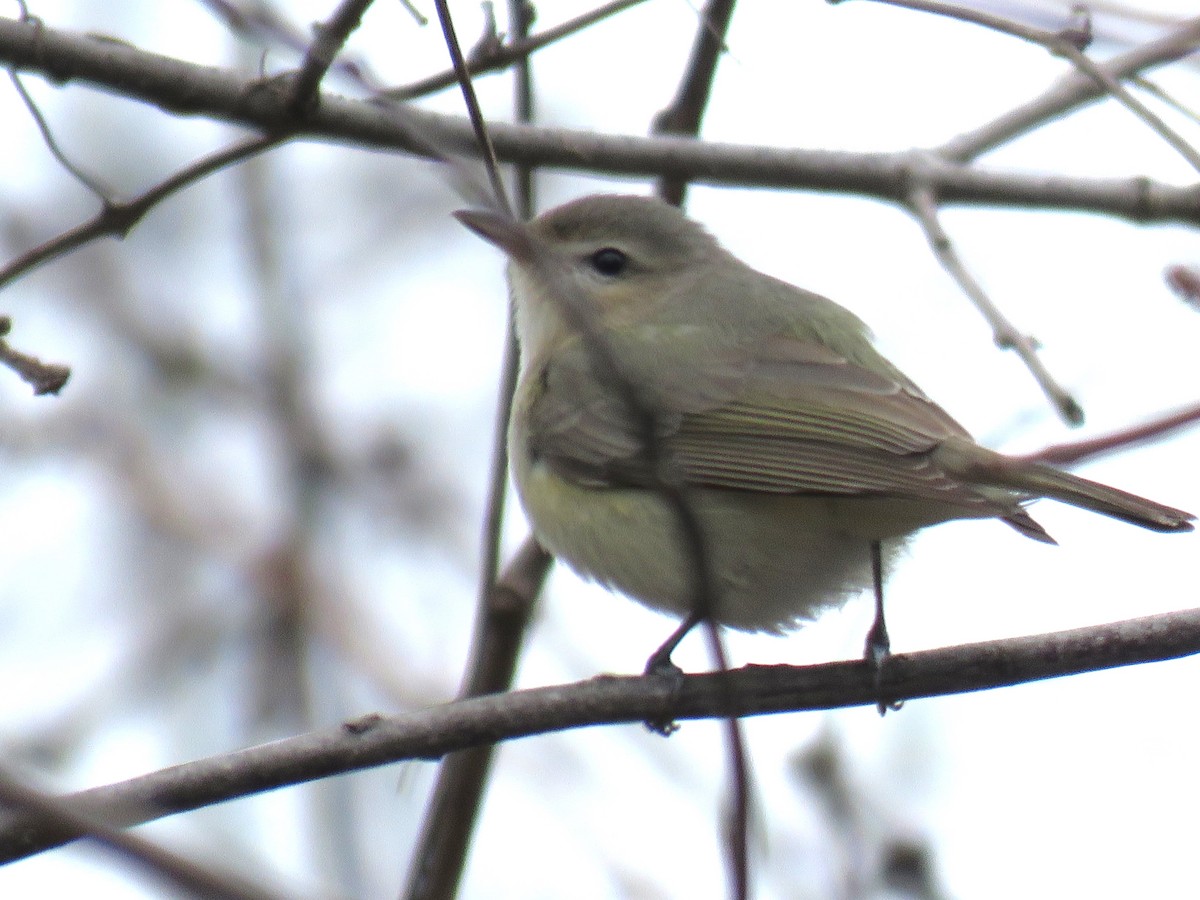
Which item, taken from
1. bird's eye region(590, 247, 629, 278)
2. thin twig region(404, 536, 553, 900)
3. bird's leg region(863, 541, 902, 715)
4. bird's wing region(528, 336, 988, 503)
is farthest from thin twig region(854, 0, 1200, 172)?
bird's eye region(590, 247, 629, 278)

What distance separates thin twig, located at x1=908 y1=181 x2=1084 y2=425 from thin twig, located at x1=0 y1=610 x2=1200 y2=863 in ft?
1.93

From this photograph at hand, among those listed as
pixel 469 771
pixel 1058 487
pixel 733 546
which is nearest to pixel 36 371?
pixel 469 771

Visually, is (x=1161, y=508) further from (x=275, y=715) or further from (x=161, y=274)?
(x=161, y=274)

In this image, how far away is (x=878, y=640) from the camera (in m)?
3.78

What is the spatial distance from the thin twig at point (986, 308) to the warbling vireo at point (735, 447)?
297 millimetres

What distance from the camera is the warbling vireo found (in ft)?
12.3

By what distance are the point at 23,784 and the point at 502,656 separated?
2.49m

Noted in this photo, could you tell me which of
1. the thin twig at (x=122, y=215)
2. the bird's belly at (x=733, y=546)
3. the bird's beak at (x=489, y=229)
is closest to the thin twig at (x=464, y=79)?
the thin twig at (x=122, y=215)

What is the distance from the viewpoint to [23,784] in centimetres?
135

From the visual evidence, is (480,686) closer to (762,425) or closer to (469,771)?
(469,771)

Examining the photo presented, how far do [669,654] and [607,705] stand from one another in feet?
1.90

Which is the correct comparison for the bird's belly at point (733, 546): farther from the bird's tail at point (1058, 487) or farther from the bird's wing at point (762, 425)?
the bird's tail at point (1058, 487)

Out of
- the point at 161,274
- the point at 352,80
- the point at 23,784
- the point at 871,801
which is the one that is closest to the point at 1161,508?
the point at 871,801

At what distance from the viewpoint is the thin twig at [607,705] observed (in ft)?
9.05
